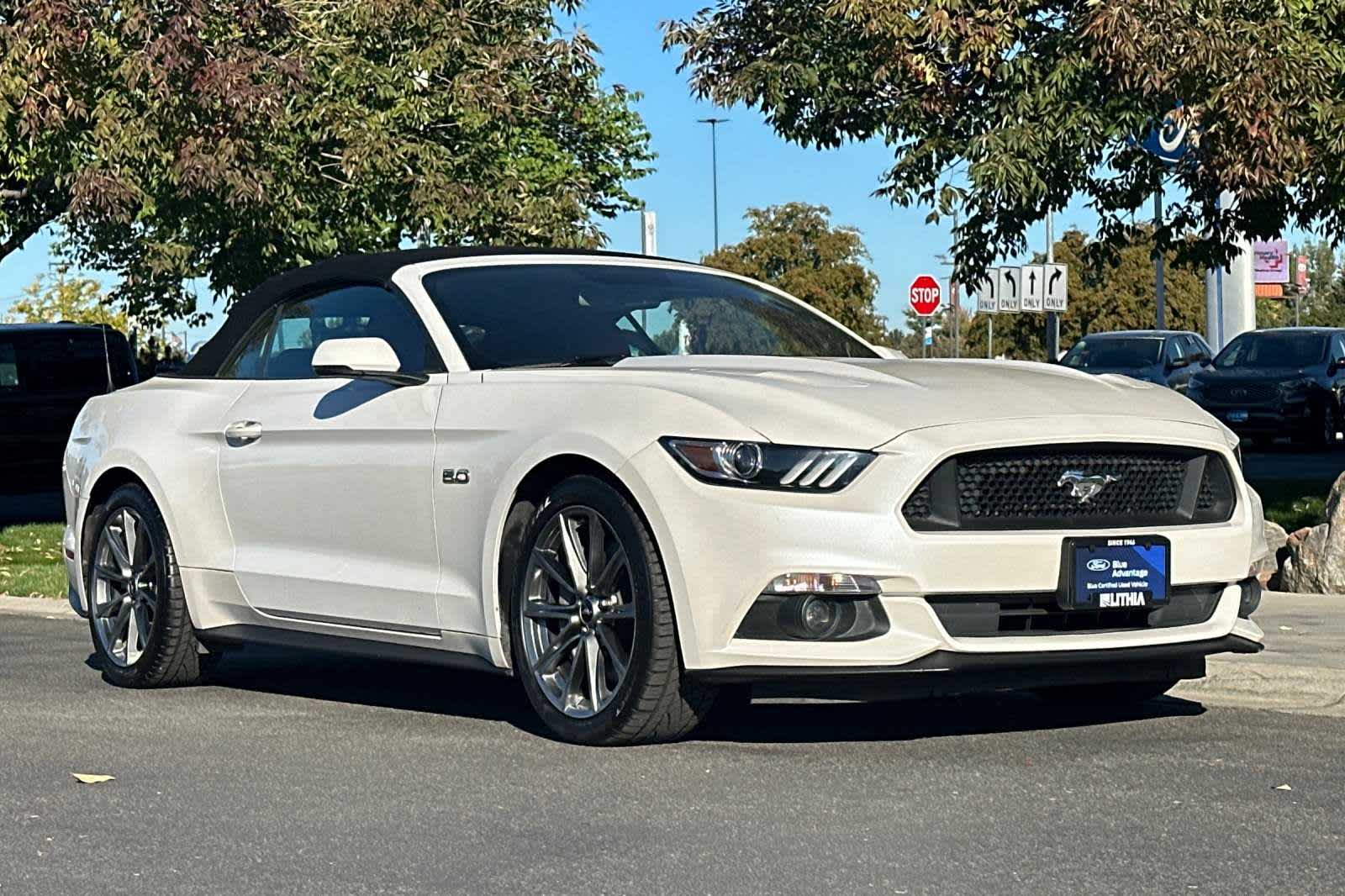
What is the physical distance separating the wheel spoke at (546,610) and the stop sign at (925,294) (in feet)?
119

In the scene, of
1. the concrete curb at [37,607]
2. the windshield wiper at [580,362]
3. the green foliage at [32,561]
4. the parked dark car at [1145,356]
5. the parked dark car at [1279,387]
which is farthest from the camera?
the parked dark car at [1145,356]

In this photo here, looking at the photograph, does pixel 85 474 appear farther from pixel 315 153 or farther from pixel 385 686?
pixel 315 153

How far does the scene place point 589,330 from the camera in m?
8.12

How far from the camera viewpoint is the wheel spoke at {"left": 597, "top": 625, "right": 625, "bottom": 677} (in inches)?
283

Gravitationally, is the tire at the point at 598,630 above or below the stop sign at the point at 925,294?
below

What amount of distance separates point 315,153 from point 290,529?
1071 cm

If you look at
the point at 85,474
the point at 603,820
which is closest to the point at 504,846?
the point at 603,820

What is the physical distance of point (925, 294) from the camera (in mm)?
43594

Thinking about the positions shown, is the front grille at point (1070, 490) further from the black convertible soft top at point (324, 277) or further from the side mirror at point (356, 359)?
the black convertible soft top at point (324, 277)

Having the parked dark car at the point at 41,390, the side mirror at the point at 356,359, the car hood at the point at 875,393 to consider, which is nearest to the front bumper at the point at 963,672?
the car hood at the point at 875,393

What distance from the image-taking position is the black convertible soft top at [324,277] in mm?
8570

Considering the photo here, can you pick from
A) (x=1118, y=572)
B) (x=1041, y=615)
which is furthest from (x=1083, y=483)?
(x=1041, y=615)

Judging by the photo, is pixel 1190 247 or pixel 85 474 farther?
pixel 1190 247

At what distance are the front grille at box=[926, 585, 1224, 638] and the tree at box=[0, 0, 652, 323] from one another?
32.2 feet
